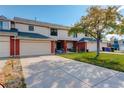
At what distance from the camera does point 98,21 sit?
50.1ft

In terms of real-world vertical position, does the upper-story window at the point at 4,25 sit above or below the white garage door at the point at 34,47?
above

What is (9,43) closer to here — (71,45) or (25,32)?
(25,32)

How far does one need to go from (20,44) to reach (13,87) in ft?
41.0

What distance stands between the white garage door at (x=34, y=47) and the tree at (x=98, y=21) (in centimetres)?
552

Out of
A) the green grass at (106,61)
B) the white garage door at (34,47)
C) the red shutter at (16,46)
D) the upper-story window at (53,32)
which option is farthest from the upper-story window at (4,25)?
the green grass at (106,61)

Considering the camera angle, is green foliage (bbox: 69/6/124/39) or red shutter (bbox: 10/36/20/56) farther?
red shutter (bbox: 10/36/20/56)

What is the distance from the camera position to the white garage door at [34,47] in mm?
17562

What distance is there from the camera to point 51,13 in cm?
2064

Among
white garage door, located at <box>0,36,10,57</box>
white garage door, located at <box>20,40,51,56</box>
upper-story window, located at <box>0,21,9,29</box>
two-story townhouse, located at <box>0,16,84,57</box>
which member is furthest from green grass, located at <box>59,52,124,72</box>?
upper-story window, located at <box>0,21,9,29</box>

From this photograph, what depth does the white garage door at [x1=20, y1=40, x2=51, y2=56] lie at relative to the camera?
17562 millimetres

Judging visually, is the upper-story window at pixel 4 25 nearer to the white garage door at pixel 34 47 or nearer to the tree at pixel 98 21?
the white garage door at pixel 34 47

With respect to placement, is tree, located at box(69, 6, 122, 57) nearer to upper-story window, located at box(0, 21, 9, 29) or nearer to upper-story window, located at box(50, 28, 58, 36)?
upper-story window, located at box(50, 28, 58, 36)

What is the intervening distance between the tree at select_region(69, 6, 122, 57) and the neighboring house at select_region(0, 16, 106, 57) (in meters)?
5.68

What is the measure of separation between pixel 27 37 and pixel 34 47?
1.89 meters
